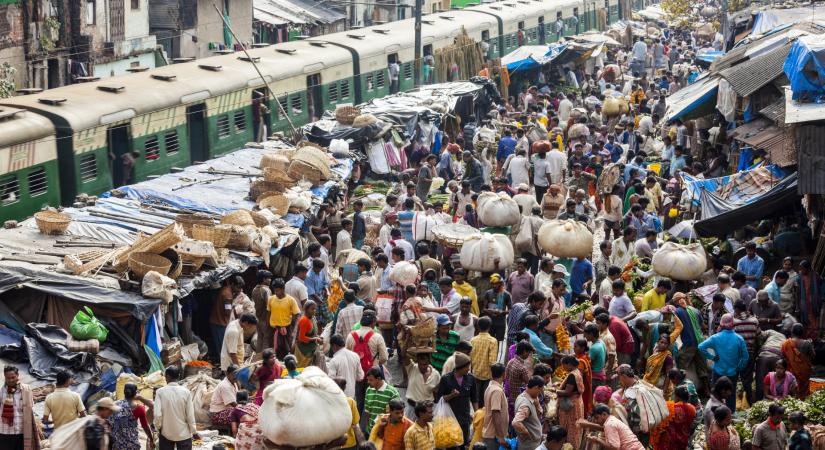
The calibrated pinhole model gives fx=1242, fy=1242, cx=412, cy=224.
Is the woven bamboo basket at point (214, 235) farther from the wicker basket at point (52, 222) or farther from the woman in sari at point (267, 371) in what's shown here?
the woman in sari at point (267, 371)

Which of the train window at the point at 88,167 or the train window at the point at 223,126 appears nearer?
the train window at the point at 88,167

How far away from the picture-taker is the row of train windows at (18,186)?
16.0 meters

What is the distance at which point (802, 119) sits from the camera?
12.7 m

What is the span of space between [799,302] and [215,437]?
20.5 feet

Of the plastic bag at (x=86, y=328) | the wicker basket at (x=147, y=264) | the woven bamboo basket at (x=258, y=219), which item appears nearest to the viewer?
the plastic bag at (x=86, y=328)

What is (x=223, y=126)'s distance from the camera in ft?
73.0

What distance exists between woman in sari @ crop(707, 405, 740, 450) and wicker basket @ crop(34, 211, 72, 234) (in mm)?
7748

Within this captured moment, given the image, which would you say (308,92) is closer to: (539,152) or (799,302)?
(539,152)

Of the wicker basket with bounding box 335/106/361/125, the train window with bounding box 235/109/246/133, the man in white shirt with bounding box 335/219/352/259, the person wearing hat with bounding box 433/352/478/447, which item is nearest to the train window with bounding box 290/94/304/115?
the train window with bounding box 235/109/246/133

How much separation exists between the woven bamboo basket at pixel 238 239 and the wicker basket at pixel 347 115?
27.0 ft

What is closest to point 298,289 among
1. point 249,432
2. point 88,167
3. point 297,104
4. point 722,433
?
point 249,432

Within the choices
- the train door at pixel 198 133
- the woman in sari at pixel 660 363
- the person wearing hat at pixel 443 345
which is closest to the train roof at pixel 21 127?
the train door at pixel 198 133

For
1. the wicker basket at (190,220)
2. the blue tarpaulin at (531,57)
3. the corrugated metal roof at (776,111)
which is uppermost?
the corrugated metal roof at (776,111)

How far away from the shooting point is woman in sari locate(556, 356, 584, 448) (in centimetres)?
1013
